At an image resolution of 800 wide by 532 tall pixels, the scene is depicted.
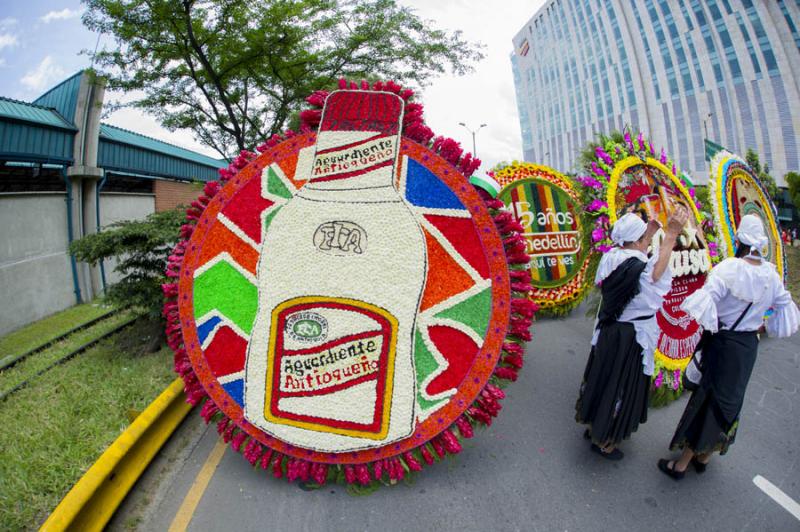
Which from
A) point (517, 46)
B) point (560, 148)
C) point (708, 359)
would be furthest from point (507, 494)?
point (517, 46)

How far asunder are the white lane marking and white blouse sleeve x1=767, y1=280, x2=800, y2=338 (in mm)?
937

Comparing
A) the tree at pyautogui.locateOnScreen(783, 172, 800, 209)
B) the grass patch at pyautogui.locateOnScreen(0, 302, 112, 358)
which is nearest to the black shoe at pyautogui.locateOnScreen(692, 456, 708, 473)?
the grass patch at pyautogui.locateOnScreen(0, 302, 112, 358)

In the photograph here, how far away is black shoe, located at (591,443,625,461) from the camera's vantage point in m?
2.77

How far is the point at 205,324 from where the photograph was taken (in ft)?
8.04

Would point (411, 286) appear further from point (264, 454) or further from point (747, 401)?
point (747, 401)

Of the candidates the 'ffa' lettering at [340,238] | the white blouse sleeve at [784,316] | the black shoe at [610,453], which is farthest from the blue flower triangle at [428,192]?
the white blouse sleeve at [784,316]

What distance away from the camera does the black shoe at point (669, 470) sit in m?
2.62

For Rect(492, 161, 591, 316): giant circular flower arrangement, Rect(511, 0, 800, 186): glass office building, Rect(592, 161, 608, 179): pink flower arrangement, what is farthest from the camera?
Rect(511, 0, 800, 186): glass office building

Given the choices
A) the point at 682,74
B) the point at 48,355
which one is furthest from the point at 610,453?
the point at 682,74

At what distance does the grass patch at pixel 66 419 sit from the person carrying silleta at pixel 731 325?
374 centimetres

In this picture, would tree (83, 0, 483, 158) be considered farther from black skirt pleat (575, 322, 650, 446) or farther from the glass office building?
the glass office building

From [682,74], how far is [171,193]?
148ft

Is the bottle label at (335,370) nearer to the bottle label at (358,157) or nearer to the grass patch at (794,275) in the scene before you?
the bottle label at (358,157)

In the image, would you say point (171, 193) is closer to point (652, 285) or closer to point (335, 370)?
point (335, 370)
